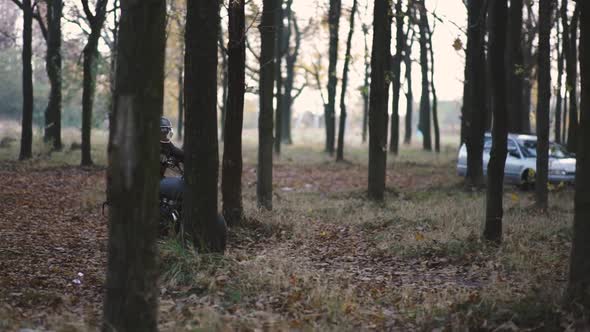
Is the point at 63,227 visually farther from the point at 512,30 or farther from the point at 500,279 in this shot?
the point at 512,30

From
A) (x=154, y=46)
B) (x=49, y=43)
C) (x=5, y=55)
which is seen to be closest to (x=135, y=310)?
(x=154, y=46)

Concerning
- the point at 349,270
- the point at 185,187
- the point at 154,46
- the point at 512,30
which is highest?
the point at 512,30

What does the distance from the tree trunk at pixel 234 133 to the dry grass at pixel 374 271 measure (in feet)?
1.69

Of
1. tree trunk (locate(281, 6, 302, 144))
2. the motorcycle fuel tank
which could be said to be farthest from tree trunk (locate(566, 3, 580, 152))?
tree trunk (locate(281, 6, 302, 144))

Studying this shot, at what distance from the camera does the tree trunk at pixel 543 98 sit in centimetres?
1335

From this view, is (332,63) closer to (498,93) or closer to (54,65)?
(54,65)

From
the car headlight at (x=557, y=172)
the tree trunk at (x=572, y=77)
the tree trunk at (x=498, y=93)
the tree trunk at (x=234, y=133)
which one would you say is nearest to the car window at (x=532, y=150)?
the car headlight at (x=557, y=172)

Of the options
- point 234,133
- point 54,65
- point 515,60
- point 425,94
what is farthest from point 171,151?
point 425,94

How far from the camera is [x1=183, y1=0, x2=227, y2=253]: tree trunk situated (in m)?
8.80

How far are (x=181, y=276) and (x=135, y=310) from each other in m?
2.49

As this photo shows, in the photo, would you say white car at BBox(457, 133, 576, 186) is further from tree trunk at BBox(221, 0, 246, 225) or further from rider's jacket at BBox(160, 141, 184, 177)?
rider's jacket at BBox(160, 141, 184, 177)

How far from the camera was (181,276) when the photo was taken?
7691 mm

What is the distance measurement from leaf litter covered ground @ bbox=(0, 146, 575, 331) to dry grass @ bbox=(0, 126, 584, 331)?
2cm

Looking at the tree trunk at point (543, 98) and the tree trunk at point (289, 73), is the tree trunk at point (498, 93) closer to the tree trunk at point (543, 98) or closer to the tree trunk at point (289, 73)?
the tree trunk at point (543, 98)
